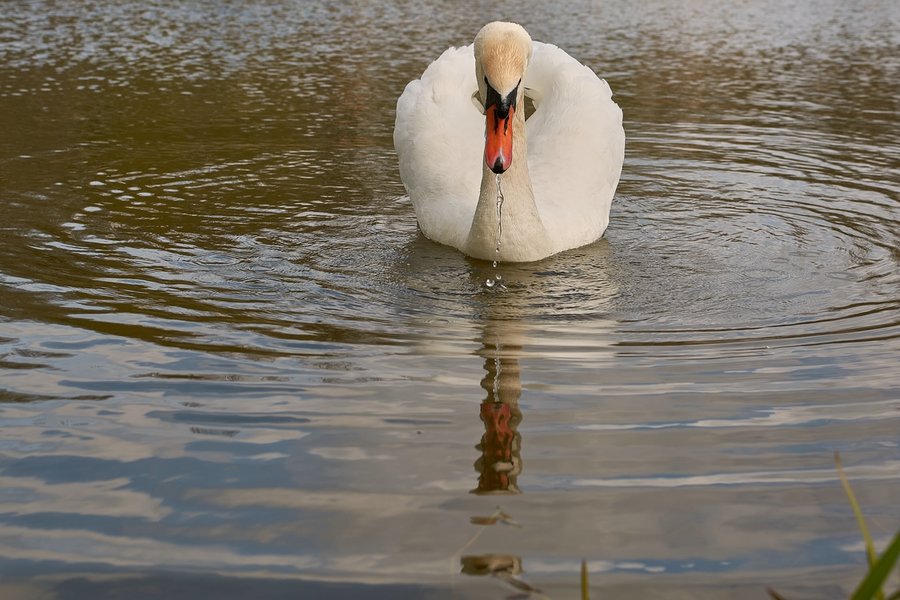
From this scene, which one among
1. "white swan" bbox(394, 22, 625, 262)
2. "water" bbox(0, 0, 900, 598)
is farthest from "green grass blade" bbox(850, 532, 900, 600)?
"white swan" bbox(394, 22, 625, 262)

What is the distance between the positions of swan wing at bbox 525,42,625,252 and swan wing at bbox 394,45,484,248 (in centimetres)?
41

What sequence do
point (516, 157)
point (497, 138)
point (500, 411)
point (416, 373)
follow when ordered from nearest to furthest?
point (500, 411) → point (416, 373) → point (497, 138) → point (516, 157)

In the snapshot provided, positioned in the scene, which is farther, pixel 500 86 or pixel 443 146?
pixel 443 146

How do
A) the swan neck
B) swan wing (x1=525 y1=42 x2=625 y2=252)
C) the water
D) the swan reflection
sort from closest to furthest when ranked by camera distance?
the water < the swan reflection < the swan neck < swan wing (x1=525 y1=42 x2=625 y2=252)

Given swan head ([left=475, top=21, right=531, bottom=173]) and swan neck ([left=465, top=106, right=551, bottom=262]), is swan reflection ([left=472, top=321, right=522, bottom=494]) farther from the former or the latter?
swan neck ([left=465, top=106, right=551, bottom=262])

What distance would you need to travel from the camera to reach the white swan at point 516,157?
698 cm

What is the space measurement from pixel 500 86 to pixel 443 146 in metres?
1.64

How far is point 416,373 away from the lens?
4.96 meters

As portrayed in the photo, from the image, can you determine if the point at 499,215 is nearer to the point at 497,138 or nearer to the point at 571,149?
the point at 497,138

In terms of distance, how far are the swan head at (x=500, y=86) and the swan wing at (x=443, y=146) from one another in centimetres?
115

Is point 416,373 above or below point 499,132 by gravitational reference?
below

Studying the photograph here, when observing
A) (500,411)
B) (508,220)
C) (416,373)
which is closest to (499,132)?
(508,220)

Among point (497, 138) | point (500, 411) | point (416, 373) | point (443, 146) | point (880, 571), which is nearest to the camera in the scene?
point (880, 571)

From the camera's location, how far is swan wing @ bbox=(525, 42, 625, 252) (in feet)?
24.3
